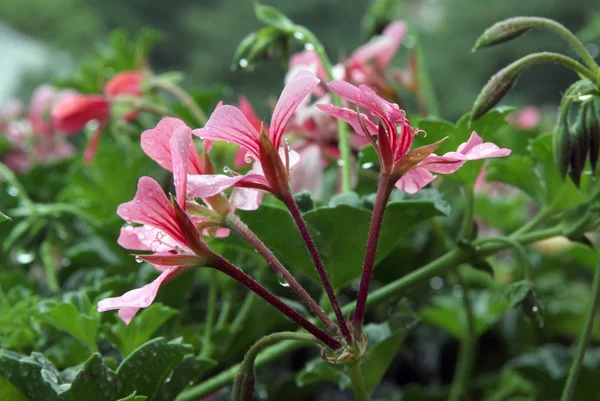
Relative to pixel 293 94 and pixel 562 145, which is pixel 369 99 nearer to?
pixel 293 94

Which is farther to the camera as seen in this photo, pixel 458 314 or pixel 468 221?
pixel 458 314

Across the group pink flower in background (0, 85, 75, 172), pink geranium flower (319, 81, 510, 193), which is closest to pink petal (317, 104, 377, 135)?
pink geranium flower (319, 81, 510, 193)

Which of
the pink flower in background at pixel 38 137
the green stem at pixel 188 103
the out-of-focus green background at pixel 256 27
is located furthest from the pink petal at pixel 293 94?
the out-of-focus green background at pixel 256 27

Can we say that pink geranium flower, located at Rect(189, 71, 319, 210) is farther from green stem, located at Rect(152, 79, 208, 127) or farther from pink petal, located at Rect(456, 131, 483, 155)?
green stem, located at Rect(152, 79, 208, 127)

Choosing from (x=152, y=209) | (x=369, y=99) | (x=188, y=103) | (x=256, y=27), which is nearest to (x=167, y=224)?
(x=152, y=209)

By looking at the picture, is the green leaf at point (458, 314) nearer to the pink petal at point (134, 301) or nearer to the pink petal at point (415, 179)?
the pink petal at point (415, 179)
